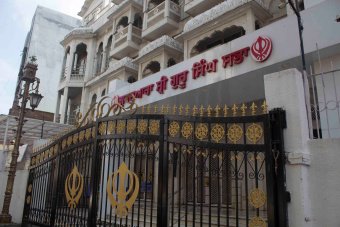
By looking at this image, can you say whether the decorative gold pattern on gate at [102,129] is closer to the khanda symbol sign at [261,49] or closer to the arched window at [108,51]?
the khanda symbol sign at [261,49]

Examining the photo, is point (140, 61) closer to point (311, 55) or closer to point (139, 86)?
point (139, 86)

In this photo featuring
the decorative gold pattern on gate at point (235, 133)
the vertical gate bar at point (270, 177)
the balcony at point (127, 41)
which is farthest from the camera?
the balcony at point (127, 41)

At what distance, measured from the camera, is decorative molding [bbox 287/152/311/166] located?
387cm

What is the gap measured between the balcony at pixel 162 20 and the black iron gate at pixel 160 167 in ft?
35.4

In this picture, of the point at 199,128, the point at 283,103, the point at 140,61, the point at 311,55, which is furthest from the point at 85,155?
the point at 140,61

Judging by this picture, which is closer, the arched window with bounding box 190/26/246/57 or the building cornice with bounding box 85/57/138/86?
the arched window with bounding box 190/26/246/57

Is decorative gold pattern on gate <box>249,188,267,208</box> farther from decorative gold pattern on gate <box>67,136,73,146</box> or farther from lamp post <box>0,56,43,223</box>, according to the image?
lamp post <box>0,56,43,223</box>

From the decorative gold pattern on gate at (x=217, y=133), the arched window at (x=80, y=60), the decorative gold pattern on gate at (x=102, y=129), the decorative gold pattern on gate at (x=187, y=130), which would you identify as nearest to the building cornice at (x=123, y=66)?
the arched window at (x=80, y=60)

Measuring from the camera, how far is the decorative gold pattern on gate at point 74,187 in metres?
6.48

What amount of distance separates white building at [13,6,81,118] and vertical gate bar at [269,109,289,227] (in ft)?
104

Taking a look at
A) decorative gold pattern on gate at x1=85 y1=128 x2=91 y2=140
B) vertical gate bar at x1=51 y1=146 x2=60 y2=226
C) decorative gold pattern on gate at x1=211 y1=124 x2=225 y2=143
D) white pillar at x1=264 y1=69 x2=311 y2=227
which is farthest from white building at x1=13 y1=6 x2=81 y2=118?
white pillar at x1=264 y1=69 x2=311 y2=227

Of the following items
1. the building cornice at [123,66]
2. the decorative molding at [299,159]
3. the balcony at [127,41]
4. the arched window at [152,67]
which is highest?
Answer: the balcony at [127,41]

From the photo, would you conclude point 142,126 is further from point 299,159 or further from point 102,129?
point 299,159

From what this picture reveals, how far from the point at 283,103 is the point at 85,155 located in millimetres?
4184
